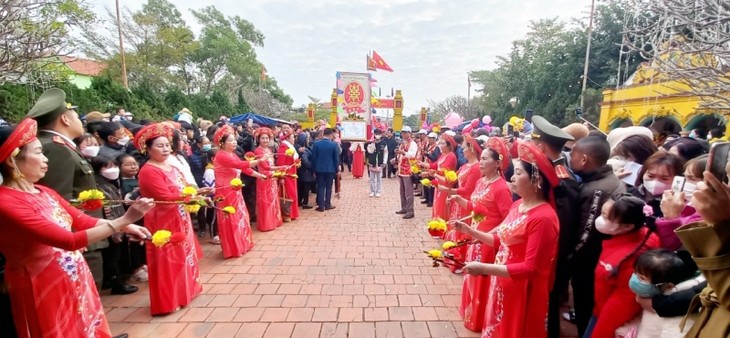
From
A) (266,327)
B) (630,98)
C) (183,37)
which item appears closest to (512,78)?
(630,98)

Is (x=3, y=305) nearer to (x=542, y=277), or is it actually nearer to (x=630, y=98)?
(x=542, y=277)

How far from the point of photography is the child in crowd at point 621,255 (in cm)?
209

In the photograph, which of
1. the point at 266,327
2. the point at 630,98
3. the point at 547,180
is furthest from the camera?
the point at 630,98

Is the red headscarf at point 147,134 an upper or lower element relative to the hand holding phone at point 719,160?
upper

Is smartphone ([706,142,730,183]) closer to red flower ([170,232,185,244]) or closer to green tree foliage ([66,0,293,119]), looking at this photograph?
red flower ([170,232,185,244])

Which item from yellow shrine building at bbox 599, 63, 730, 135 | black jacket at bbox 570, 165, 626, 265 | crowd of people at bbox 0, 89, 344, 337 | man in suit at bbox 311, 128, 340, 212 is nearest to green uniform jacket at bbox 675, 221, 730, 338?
black jacket at bbox 570, 165, 626, 265

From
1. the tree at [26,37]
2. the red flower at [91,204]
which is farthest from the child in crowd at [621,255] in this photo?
the tree at [26,37]

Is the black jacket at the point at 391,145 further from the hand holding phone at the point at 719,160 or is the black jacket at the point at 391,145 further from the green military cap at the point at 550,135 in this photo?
the hand holding phone at the point at 719,160

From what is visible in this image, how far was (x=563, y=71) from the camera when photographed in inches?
925

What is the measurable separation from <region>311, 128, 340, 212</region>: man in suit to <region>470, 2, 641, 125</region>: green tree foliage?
13653 mm

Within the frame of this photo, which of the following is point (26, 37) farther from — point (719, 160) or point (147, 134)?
point (719, 160)

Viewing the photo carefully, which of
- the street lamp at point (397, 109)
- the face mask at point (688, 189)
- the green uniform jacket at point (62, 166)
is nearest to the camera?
the face mask at point (688, 189)

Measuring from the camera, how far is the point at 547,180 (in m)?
2.18

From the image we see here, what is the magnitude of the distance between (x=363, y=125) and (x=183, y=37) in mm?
15878
